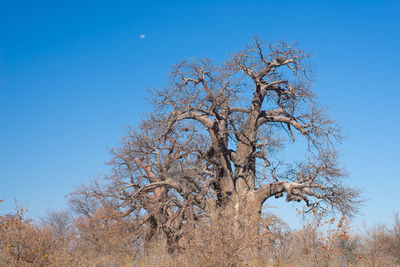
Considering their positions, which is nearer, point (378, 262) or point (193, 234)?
point (193, 234)

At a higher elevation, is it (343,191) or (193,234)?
(343,191)

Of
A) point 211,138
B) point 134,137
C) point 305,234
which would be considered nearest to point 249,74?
point 211,138

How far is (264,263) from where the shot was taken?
8.83 metres

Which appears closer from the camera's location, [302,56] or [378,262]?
[378,262]

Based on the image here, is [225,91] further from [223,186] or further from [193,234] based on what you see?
[193,234]

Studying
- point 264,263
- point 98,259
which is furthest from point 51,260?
point 264,263

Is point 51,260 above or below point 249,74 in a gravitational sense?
below

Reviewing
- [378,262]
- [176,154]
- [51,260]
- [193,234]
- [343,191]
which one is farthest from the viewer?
[176,154]

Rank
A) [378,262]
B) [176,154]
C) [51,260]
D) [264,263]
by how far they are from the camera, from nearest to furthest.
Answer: [264,263] → [51,260] → [378,262] → [176,154]

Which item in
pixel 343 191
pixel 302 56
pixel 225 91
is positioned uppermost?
pixel 302 56

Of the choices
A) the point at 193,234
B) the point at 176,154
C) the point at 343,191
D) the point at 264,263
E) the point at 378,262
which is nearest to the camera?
the point at 193,234

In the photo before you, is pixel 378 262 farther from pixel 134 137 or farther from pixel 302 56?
pixel 134 137

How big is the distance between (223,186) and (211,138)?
1510 millimetres

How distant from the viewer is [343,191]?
13195 mm
